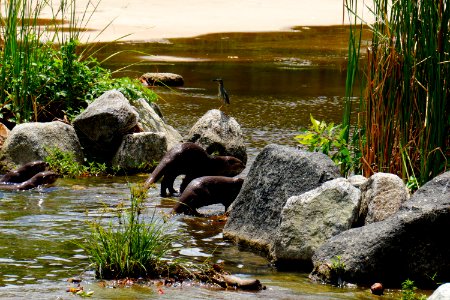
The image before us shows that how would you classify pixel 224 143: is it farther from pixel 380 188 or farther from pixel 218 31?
pixel 218 31

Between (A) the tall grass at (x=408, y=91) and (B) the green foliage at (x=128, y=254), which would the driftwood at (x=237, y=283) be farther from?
(A) the tall grass at (x=408, y=91)

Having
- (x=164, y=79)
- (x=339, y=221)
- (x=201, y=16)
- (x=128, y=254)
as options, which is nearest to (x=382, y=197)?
(x=339, y=221)

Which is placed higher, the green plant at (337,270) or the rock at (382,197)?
the rock at (382,197)

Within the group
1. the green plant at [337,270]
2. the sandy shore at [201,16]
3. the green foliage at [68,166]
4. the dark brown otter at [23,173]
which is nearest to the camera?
the green plant at [337,270]

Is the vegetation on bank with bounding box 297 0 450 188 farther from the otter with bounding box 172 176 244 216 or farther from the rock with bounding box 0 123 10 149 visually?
the rock with bounding box 0 123 10 149

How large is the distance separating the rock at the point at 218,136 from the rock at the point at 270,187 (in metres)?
3.41

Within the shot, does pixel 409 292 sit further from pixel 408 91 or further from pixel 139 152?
pixel 139 152

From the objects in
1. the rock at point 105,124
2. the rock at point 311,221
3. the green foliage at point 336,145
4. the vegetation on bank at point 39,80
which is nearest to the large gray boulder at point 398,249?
the rock at point 311,221

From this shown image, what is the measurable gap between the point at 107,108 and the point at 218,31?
66.2 ft

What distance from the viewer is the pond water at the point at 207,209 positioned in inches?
263

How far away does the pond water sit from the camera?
6672 millimetres

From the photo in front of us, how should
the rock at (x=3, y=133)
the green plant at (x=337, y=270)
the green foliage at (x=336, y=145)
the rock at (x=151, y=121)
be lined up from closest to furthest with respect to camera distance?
the green plant at (x=337, y=270), the green foliage at (x=336, y=145), the rock at (x=3, y=133), the rock at (x=151, y=121)

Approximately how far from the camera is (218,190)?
952 centimetres

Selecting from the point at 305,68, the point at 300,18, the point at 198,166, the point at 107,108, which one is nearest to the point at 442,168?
the point at 198,166
